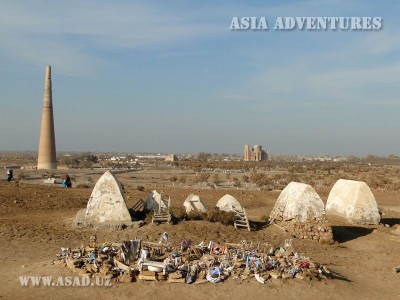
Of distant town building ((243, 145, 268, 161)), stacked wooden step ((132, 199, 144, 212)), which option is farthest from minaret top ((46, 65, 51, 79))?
distant town building ((243, 145, 268, 161))

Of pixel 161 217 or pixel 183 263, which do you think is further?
pixel 161 217

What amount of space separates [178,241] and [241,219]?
3.71 m

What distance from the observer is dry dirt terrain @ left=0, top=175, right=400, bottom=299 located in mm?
9531

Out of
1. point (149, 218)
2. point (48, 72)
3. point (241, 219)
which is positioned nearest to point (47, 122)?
point (48, 72)

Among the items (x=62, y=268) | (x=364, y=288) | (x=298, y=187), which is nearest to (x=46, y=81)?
(x=298, y=187)

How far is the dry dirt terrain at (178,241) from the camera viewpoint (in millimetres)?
9531

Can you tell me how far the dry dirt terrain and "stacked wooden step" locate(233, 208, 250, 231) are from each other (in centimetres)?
56

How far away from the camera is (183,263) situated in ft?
34.6

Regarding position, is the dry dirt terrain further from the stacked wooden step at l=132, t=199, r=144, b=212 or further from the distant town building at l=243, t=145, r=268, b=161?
the distant town building at l=243, t=145, r=268, b=161

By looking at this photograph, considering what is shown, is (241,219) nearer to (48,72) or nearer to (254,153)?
(48,72)

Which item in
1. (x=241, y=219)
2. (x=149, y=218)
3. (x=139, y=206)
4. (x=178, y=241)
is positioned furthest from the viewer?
(x=139, y=206)

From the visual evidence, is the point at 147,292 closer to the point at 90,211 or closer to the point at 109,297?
the point at 109,297

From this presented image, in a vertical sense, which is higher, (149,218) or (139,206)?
(139,206)

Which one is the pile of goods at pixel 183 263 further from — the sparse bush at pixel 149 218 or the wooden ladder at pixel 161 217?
the sparse bush at pixel 149 218
